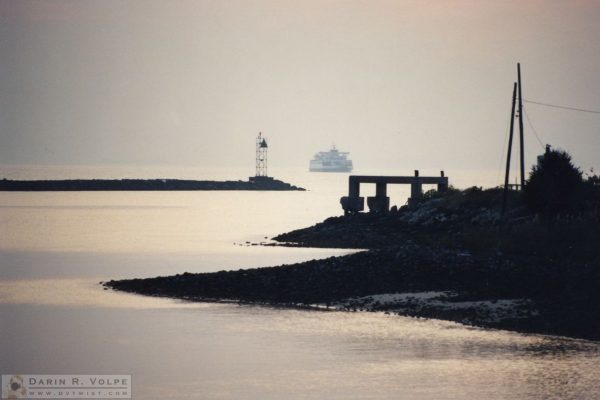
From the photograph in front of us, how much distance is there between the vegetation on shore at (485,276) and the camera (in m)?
41.0

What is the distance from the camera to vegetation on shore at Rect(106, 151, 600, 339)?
41.0 meters

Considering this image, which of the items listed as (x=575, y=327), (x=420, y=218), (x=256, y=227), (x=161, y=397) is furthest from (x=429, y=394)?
(x=256, y=227)

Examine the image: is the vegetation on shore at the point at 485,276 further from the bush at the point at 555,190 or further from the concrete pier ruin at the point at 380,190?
the concrete pier ruin at the point at 380,190

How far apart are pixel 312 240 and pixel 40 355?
133 feet

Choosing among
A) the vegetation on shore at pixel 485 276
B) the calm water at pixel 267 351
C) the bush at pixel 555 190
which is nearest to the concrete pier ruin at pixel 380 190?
the vegetation on shore at pixel 485 276

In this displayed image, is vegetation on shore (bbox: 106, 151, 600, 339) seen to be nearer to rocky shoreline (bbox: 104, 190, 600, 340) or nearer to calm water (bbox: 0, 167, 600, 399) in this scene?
rocky shoreline (bbox: 104, 190, 600, 340)

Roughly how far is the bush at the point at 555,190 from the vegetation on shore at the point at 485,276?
50 mm

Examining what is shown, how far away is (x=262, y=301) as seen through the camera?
46.1 metres

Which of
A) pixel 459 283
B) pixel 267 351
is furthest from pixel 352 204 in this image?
pixel 267 351

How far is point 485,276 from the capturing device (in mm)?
45750

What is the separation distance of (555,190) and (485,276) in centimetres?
1860

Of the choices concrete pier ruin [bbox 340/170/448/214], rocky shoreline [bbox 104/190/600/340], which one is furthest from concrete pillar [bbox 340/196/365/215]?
rocky shoreline [bbox 104/190/600/340]

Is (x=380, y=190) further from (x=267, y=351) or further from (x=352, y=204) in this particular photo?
(x=267, y=351)

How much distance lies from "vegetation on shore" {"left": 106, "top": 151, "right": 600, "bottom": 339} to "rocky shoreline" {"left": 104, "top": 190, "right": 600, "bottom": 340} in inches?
1.5
